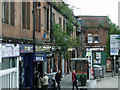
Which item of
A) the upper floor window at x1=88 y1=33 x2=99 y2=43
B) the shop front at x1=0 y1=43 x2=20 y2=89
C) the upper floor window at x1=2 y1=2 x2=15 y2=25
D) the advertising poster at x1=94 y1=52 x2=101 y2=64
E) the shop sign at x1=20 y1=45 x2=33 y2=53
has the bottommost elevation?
the advertising poster at x1=94 y1=52 x2=101 y2=64

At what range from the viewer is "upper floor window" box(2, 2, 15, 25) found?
572 inches

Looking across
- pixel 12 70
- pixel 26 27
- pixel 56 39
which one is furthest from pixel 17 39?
pixel 56 39

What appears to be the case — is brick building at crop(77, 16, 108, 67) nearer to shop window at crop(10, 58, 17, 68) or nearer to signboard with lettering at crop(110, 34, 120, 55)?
signboard with lettering at crop(110, 34, 120, 55)

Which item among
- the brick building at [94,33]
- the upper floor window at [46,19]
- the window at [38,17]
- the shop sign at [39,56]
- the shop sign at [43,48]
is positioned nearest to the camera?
the shop sign at [39,56]

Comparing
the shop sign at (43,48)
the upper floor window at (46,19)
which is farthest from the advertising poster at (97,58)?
the shop sign at (43,48)

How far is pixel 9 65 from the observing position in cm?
1541

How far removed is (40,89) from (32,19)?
4.89 meters

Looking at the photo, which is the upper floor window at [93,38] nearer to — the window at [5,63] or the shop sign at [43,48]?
the shop sign at [43,48]

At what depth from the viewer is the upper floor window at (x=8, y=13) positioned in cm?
1453

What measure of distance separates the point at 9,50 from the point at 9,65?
4.19 ft

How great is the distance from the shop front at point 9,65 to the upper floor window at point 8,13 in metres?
1.35

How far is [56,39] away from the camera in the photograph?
23969mm

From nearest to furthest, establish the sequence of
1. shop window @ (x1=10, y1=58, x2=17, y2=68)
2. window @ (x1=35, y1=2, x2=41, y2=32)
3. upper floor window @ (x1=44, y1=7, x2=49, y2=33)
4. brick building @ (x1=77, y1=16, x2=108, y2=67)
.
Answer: shop window @ (x1=10, y1=58, x2=17, y2=68) → window @ (x1=35, y1=2, x2=41, y2=32) → upper floor window @ (x1=44, y1=7, x2=49, y2=33) → brick building @ (x1=77, y1=16, x2=108, y2=67)

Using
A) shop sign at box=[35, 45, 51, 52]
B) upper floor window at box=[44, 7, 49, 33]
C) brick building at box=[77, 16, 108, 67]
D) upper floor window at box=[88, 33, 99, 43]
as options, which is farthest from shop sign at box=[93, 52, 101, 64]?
shop sign at box=[35, 45, 51, 52]
